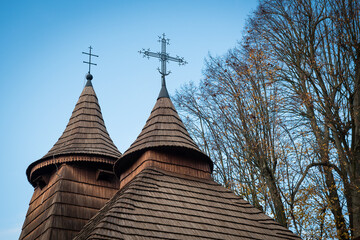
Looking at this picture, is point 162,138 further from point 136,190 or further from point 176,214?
point 176,214

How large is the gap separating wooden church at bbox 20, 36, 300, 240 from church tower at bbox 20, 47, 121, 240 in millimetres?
31

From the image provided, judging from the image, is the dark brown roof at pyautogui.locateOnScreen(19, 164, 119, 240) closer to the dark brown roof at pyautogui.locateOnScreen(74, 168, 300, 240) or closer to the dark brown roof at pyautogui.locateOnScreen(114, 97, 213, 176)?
the dark brown roof at pyautogui.locateOnScreen(114, 97, 213, 176)

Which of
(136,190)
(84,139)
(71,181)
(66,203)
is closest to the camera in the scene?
(136,190)

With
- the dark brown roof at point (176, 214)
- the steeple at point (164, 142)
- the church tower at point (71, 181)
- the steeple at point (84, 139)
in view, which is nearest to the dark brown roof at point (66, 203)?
the church tower at point (71, 181)

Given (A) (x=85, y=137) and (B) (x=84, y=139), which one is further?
(A) (x=85, y=137)

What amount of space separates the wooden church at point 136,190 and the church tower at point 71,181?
31 millimetres

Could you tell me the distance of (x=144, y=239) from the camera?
427 inches

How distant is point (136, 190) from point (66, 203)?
405 centimetres

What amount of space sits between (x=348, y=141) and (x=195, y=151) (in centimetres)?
610

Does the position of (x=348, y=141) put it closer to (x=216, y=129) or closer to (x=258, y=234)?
(x=216, y=129)

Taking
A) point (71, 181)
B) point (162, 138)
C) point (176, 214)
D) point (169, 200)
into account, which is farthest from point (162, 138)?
point (71, 181)

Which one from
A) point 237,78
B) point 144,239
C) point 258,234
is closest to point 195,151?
point 258,234

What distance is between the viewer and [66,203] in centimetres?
1572

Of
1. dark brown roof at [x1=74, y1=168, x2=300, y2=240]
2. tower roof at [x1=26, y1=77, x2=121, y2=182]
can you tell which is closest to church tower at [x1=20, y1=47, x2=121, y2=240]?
tower roof at [x1=26, y1=77, x2=121, y2=182]
